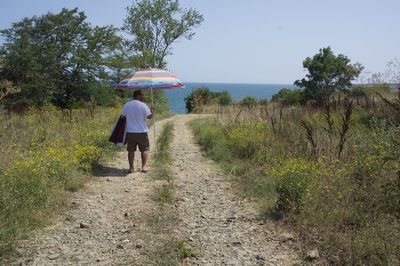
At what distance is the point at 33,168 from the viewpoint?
7.04 m

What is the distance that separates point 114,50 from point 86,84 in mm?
4301

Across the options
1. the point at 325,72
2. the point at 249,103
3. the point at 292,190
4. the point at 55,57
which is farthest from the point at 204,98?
the point at 292,190

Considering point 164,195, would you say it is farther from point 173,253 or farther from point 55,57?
point 55,57

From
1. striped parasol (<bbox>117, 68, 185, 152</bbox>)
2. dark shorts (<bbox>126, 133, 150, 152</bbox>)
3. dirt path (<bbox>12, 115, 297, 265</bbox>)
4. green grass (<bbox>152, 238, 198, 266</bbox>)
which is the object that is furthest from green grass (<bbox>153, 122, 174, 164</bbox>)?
green grass (<bbox>152, 238, 198, 266</bbox>)

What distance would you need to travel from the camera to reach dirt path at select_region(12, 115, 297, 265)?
16.4 ft

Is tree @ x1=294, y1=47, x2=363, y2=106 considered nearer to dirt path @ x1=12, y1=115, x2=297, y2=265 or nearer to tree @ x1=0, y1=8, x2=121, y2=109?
tree @ x1=0, y1=8, x2=121, y2=109

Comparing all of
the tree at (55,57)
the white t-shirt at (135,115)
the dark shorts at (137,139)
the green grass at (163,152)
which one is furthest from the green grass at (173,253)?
the tree at (55,57)

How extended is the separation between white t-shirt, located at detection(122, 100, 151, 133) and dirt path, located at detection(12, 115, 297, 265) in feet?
4.83

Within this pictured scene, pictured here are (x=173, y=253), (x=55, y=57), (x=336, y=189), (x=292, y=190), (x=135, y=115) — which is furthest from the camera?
(x=55, y=57)

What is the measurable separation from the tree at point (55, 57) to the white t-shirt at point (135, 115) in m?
16.1

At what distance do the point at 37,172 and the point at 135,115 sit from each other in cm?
340

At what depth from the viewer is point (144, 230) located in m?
5.84

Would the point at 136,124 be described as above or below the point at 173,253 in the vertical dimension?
above

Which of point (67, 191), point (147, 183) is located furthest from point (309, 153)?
point (67, 191)
